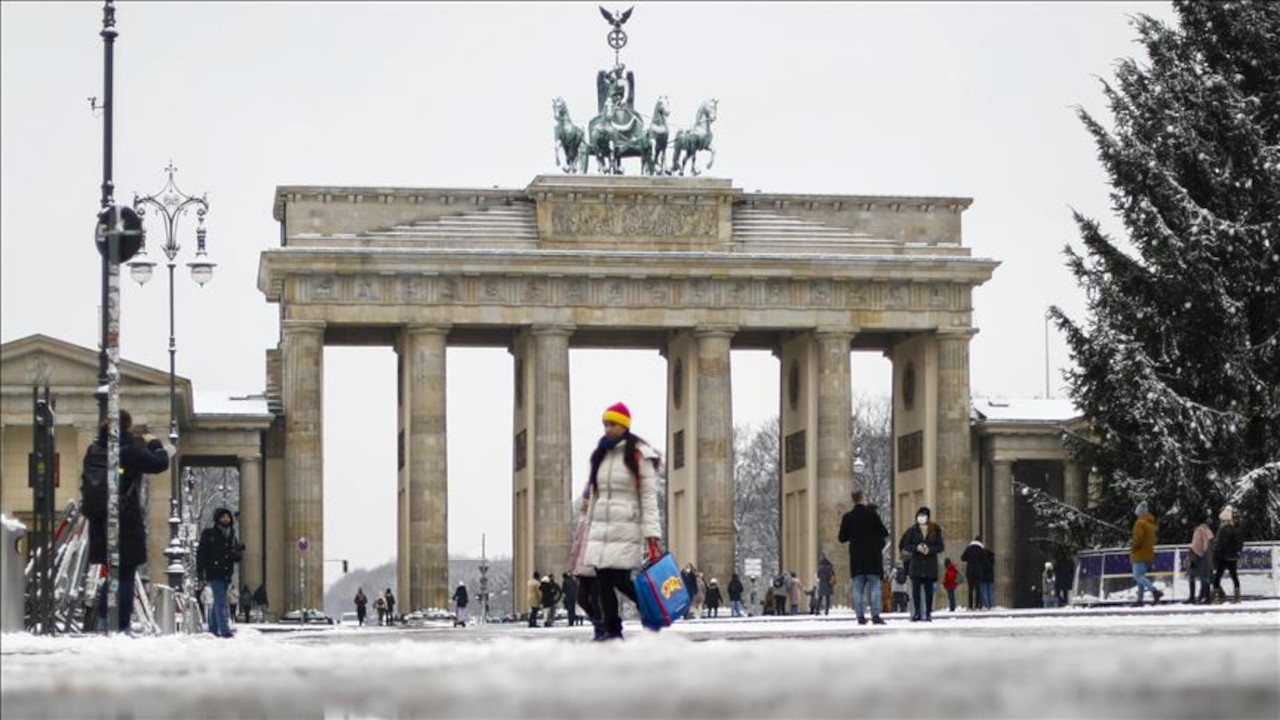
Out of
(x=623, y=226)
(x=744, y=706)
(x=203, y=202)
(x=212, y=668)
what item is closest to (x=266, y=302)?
(x=623, y=226)

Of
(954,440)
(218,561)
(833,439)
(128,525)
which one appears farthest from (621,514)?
(954,440)

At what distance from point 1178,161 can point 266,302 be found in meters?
42.1

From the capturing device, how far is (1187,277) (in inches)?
2149

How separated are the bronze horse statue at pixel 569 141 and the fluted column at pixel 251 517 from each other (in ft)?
44.5

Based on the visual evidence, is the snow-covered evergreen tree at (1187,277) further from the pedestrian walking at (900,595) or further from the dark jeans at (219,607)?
the dark jeans at (219,607)

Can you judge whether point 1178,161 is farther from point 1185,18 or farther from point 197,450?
point 197,450

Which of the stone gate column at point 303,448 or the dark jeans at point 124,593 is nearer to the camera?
the dark jeans at point 124,593

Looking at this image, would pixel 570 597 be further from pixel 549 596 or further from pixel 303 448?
pixel 303 448

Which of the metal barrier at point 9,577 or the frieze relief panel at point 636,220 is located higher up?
the frieze relief panel at point 636,220

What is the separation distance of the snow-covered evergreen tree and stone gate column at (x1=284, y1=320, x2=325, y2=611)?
32.2 m

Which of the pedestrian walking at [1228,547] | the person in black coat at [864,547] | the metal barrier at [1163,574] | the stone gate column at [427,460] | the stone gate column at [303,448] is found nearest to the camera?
the person in black coat at [864,547]

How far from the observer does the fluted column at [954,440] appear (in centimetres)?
8594

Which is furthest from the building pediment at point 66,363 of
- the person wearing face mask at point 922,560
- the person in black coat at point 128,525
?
the person in black coat at point 128,525

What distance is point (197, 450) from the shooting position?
278 feet
